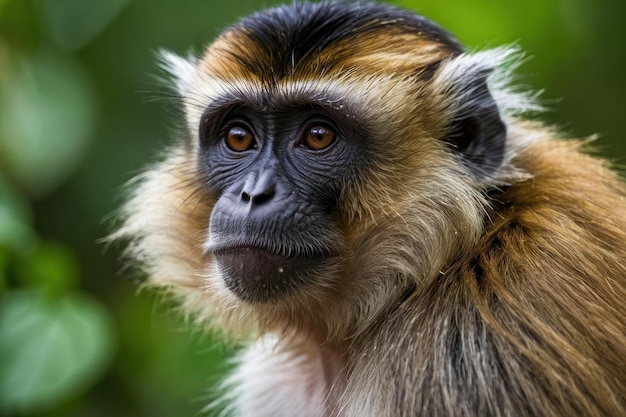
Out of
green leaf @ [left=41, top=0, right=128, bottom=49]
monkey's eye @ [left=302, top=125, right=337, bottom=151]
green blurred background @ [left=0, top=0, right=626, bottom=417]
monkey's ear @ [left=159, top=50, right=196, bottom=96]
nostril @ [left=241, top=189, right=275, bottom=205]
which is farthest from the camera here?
green leaf @ [left=41, top=0, right=128, bottom=49]

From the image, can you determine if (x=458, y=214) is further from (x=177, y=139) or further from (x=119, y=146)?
(x=119, y=146)

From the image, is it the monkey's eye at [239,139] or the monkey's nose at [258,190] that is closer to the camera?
the monkey's nose at [258,190]

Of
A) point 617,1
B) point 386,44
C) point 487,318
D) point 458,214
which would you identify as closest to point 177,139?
point 386,44

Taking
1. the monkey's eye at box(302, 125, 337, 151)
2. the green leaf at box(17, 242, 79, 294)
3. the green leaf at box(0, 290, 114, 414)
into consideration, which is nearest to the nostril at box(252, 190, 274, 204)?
the monkey's eye at box(302, 125, 337, 151)

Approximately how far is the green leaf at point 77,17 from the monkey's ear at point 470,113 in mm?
2674

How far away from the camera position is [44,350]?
5.29 meters

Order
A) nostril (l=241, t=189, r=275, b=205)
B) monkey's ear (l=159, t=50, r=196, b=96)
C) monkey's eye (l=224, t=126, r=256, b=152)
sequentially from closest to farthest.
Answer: nostril (l=241, t=189, r=275, b=205)
monkey's eye (l=224, t=126, r=256, b=152)
monkey's ear (l=159, t=50, r=196, b=96)

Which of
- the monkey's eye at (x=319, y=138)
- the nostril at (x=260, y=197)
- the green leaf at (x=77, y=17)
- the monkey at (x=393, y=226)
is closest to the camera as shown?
the monkey at (x=393, y=226)

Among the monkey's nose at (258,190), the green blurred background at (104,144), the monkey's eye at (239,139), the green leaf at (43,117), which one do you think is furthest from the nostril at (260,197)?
the green leaf at (43,117)

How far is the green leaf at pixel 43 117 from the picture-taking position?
6.23 m

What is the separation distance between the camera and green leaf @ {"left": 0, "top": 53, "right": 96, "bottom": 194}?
623 cm

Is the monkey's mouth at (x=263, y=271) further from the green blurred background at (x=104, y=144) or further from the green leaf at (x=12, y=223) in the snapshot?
the green leaf at (x=12, y=223)

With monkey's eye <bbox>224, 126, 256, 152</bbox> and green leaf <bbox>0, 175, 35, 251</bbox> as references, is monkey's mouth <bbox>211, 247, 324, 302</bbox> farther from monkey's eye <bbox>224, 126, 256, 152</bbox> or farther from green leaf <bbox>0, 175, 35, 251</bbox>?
green leaf <bbox>0, 175, 35, 251</bbox>

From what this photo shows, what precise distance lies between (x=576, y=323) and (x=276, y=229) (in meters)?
1.34
